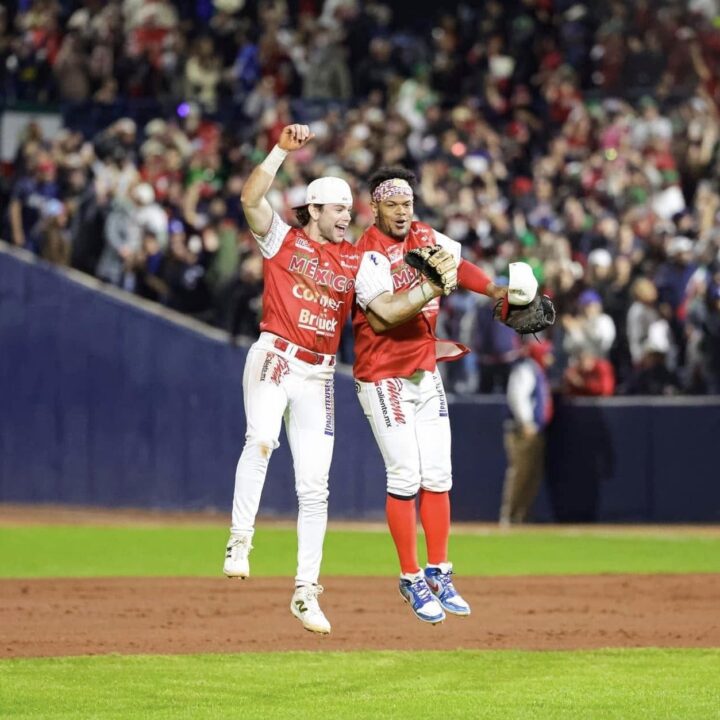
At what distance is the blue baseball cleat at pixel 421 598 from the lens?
9.51 m

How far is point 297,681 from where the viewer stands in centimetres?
1002

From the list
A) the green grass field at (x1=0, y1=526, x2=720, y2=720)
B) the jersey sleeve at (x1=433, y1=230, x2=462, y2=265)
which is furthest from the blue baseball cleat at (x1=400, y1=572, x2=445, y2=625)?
→ the jersey sleeve at (x1=433, y1=230, x2=462, y2=265)

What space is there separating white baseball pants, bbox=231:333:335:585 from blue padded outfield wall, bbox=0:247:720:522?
1018 cm

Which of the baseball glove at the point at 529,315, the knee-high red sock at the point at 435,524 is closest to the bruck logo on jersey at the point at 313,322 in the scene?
the baseball glove at the point at 529,315

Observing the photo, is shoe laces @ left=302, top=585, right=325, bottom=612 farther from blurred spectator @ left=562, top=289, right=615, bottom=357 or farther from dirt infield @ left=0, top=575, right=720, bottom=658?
blurred spectator @ left=562, top=289, right=615, bottom=357

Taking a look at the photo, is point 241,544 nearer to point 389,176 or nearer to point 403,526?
point 403,526

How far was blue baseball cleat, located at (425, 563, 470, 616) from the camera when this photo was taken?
9555mm

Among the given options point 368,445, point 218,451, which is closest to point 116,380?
point 218,451

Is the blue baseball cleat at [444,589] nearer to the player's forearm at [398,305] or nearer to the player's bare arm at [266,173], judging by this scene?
the player's forearm at [398,305]

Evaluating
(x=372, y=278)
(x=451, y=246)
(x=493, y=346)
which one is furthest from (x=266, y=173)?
(x=493, y=346)

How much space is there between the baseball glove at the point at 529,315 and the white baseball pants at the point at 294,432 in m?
1.12

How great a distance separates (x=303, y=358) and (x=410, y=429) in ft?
2.47

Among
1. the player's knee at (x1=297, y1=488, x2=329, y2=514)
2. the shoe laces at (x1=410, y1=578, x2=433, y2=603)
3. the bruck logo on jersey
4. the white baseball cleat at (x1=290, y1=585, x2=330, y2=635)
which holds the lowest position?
the white baseball cleat at (x1=290, y1=585, x2=330, y2=635)

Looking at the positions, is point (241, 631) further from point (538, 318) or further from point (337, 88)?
point (337, 88)
